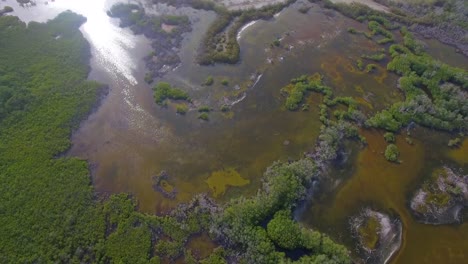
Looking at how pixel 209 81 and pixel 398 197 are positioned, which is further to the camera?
pixel 209 81

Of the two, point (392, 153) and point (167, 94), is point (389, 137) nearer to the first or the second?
point (392, 153)

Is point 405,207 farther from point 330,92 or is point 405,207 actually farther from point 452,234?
point 330,92

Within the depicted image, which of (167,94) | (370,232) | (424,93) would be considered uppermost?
(167,94)

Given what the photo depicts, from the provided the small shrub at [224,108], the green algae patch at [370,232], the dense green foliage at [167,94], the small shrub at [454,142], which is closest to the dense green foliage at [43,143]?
the dense green foliage at [167,94]

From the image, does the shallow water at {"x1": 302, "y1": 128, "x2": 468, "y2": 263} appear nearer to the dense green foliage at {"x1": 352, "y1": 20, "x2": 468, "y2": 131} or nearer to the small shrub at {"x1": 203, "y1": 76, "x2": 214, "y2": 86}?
the dense green foliage at {"x1": 352, "y1": 20, "x2": 468, "y2": 131}

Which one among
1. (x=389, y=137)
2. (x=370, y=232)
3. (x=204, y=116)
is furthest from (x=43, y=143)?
(x=389, y=137)

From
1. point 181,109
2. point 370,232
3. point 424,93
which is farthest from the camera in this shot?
point 424,93
